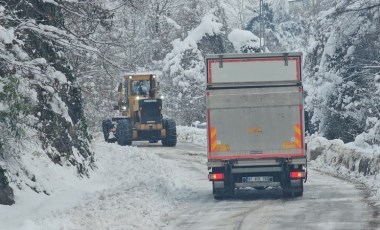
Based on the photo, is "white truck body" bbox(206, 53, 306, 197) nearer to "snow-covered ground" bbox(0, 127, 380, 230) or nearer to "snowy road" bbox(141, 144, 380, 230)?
"snowy road" bbox(141, 144, 380, 230)

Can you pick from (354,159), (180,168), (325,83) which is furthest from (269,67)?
(325,83)

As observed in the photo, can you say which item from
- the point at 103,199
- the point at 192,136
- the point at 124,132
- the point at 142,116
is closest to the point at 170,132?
the point at 142,116

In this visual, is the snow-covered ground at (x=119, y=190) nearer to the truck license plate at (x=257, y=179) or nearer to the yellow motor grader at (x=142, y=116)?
the truck license plate at (x=257, y=179)

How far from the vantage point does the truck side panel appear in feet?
57.2

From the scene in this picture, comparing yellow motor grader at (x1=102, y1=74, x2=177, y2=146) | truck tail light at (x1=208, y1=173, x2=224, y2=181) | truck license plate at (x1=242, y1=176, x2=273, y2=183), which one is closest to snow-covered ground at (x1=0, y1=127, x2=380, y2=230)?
truck tail light at (x1=208, y1=173, x2=224, y2=181)

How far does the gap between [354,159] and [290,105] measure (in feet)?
22.8

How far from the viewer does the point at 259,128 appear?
1747 cm

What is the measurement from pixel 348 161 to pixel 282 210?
9156 mm

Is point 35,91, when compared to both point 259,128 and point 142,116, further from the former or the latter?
point 142,116

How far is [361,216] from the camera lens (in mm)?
14281

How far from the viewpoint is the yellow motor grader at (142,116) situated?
35781 mm

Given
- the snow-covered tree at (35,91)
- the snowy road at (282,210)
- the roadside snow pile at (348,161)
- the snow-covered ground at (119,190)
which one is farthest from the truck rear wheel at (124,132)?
the snowy road at (282,210)

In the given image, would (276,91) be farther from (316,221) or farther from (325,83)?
→ (325,83)

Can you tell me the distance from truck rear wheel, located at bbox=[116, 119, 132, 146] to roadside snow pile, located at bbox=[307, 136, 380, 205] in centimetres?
956
